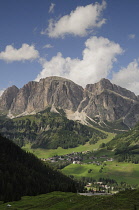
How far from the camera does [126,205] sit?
14325 centimetres

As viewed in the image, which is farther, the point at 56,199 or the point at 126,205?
the point at 56,199

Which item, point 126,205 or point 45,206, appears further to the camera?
point 45,206

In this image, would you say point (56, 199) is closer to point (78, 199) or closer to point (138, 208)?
point (78, 199)

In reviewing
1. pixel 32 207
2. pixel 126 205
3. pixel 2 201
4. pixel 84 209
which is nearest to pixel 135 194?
pixel 126 205

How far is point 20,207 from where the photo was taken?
172m

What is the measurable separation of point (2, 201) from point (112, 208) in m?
102

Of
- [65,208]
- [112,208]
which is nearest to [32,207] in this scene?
[65,208]

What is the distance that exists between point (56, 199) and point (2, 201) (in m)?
45.1

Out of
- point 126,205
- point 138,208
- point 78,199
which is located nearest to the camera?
point 138,208

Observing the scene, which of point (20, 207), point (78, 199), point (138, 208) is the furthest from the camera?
point (78, 199)

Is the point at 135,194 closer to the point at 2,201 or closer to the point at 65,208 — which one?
the point at 65,208

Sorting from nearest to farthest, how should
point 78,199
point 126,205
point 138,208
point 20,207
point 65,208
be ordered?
1. point 138,208
2. point 126,205
3. point 65,208
4. point 20,207
5. point 78,199

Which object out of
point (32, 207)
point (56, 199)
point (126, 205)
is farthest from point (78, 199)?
point (126, 205)

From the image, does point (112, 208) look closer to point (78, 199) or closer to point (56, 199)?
point (78, 199)
